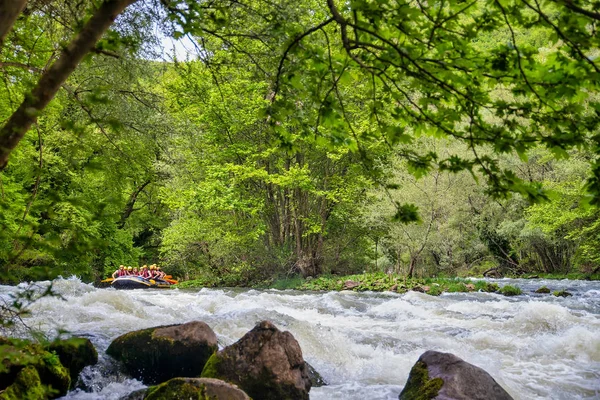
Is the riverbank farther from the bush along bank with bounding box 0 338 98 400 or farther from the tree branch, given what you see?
the tree branch

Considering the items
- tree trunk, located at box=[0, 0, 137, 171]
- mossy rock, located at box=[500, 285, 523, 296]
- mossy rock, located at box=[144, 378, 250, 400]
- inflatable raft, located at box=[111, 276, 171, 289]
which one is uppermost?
tree trunk, located at box=[0, 0, 137, 171]

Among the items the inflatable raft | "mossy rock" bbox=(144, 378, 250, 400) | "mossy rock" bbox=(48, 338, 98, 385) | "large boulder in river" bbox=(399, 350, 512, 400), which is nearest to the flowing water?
"mossy rock" bbox=(48, 338, 98, 385)

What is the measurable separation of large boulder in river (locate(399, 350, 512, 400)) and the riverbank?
1117 cm

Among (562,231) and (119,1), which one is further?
(562,231)

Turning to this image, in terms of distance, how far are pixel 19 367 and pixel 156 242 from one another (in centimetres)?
2996

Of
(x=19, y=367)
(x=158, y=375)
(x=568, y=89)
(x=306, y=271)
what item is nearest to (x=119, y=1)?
(x=568, y=89)

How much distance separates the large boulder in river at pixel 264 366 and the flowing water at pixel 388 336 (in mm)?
470

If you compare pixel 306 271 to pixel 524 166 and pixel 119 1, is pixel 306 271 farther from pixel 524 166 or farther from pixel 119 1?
pixel 119 1

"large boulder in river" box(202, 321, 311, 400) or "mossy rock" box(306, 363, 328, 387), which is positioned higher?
"large boulder in river" box(202, 321, 311, 400)

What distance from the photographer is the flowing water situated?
5652 millimetres

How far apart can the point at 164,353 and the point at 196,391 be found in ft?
5.47

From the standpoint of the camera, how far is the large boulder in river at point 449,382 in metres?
4.42

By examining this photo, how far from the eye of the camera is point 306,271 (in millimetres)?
22219

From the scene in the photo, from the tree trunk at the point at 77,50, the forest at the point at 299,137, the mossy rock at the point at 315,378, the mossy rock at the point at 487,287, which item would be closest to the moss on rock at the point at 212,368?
the mossy rock at the point at 315,378
